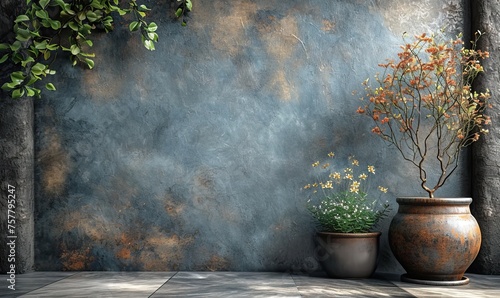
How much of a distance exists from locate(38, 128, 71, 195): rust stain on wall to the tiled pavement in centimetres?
57

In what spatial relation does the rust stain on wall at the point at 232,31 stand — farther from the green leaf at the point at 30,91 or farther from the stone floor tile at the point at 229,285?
the stone floor tile at the point at 229,285

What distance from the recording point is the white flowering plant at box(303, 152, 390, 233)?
3611mm

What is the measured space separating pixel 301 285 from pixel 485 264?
131 centimetres

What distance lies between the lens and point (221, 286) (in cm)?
330

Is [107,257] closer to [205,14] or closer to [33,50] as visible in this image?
[33,50]

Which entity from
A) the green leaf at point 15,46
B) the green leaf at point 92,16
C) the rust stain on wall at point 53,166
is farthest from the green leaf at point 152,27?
the rust stain on wall at point 53,166

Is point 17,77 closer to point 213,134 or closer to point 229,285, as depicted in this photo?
point 213,134

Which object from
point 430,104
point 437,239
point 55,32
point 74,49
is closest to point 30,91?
point 74,49

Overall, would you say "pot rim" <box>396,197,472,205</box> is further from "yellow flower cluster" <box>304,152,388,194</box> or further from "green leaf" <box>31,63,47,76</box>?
"green leaf" <box>31,63,47,76</box>

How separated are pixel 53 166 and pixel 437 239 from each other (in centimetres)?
251

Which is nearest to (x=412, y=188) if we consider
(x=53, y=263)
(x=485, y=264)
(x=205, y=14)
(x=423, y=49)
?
(x=485, y=264)

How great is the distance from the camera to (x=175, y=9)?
156 inches

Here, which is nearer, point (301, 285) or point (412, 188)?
point (301, 285)

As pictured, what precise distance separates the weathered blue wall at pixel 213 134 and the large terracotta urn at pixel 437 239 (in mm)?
422
